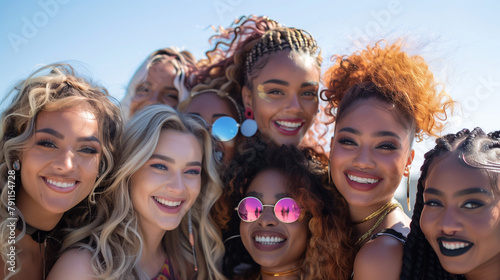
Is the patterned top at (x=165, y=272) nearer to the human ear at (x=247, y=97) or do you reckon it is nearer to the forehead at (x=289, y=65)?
the human ear at (x=247, y=97)

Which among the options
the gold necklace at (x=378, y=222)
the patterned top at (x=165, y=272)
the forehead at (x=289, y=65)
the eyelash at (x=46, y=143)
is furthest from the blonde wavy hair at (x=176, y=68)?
the gold necklace at (x=378, y=222)

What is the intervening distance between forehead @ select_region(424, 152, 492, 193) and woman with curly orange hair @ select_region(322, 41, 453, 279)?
22.0 inches

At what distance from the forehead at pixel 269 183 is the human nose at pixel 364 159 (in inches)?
29.6

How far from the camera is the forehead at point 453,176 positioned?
9.17 ft

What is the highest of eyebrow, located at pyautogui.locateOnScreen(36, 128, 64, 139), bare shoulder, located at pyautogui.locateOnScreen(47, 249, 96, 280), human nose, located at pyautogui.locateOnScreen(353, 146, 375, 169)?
human nose, located at pyautogui.locateOnScreen(353, 146, 375, 169)

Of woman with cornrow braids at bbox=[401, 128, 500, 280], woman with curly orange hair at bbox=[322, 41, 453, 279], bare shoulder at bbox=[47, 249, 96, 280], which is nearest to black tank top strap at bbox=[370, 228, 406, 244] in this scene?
woman with curly orange hair at bbox=[322, 41, 453, 279]

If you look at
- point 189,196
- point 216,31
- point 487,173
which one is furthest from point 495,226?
point 216,31

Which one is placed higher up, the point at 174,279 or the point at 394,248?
the point at 394,248

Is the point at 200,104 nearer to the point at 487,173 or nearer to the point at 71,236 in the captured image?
the point at 71,236

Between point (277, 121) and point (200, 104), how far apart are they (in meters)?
1.04

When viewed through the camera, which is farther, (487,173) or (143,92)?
(143,92)

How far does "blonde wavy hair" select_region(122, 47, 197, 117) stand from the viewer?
633cm

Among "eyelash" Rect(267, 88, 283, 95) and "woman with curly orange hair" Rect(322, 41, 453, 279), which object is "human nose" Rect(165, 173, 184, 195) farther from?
"eyelash" Rect(267, 88, 283, 95)

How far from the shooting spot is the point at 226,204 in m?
4.54
